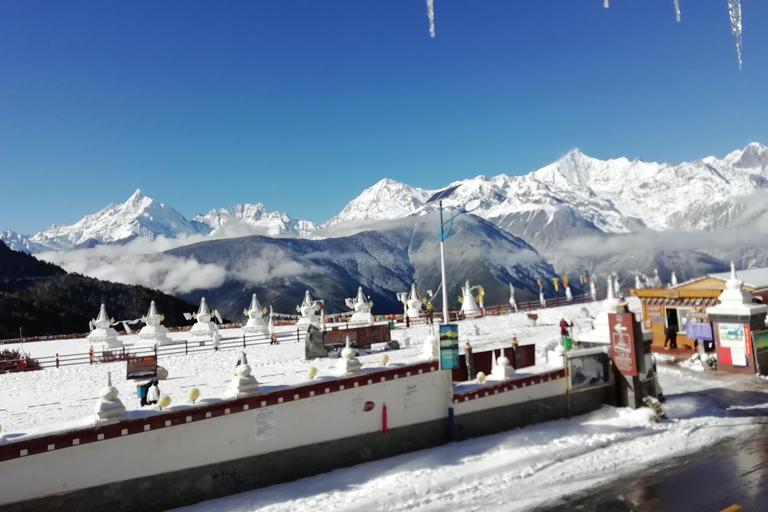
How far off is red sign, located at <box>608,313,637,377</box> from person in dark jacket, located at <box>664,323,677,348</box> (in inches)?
481

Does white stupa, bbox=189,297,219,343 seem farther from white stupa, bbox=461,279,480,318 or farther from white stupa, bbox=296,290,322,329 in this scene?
white stupa, bbox=461,279,480,318

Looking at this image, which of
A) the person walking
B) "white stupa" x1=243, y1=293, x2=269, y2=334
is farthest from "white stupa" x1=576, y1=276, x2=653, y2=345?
"white stupa" x1=243, y1=293, x2=269, y2=334

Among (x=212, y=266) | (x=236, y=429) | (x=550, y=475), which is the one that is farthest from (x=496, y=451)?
(x=212, y=266)

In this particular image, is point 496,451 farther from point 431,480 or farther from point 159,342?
point 159,342

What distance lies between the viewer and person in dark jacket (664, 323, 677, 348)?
26328 mm

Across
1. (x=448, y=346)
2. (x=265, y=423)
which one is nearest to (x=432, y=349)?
(x=448, y=346)

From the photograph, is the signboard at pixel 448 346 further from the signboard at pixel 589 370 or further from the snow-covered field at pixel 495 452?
the signboard at pixel 589 370

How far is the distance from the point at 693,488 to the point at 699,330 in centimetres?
1567

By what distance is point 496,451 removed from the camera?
12.7m

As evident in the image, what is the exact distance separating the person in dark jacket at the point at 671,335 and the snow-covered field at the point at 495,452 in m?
5.00

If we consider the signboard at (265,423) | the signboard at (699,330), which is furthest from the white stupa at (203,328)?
the signboard at (699,330)

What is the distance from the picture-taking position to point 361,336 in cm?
2652

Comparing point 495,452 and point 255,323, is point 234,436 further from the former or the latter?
point 255,323

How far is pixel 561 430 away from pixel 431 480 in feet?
16.8
